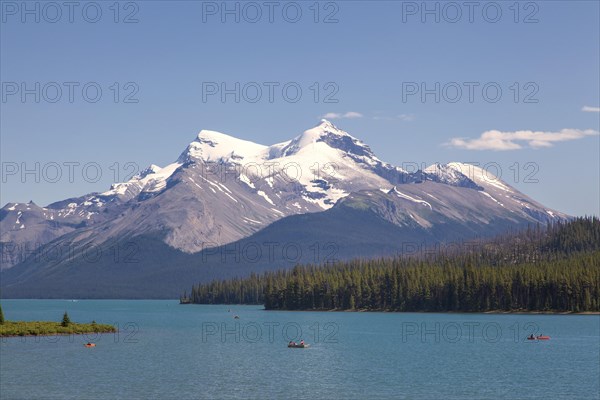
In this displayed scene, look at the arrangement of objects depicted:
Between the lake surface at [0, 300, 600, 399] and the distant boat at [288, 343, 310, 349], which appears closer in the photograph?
the lake surface at [0, 300, 600, 399]

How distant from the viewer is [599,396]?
105125mm

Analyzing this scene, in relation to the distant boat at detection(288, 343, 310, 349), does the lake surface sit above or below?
below

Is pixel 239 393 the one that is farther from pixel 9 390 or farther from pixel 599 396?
pixel 599 396

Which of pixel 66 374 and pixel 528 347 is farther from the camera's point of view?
pixel 528 347

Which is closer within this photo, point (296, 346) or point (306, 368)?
point (306, 368)

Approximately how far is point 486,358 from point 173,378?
5435 centimetres

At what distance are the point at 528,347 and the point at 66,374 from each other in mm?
86693

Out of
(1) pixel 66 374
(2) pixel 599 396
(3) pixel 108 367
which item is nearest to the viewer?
(2) pixel 599 396

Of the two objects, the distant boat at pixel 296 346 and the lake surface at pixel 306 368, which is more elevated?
the distant boat at pixel 296 346

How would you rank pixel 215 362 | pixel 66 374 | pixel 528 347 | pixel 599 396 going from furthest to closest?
pixel 528 347, pixel 215 362, pixel 66 374, pixel 599 396

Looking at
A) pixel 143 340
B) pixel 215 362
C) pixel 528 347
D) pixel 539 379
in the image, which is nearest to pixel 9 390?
pixel 215 362

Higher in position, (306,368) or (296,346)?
(296,346)

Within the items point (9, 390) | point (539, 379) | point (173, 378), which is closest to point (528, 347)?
point (539, 379)

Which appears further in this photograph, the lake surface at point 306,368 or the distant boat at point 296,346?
the distant boat at point 296,346
